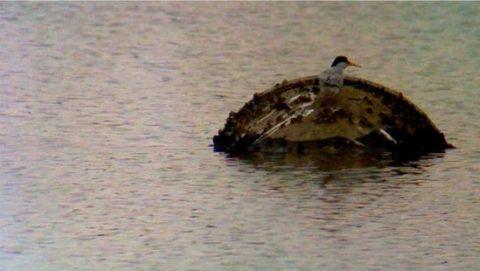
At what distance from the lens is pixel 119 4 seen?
136 feet

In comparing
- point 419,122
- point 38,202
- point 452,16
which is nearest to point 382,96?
point 419,122

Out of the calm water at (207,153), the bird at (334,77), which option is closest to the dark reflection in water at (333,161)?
the calm water at (207,153)

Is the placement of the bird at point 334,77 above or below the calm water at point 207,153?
above

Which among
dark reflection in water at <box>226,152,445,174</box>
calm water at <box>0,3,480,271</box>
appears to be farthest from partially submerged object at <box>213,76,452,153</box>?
calm water at <box>0,3,480,271</box>

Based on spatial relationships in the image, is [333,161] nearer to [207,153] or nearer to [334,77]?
[334,77]

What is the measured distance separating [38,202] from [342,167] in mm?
3377

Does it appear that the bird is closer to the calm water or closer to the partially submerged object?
the partially submerged object

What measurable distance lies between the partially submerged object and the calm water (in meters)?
0.21

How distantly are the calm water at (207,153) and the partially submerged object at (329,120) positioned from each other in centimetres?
21

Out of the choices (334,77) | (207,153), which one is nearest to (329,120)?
(334,77)

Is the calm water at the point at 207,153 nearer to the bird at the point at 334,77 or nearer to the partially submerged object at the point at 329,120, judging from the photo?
the partially submerged object at the point at 329,120

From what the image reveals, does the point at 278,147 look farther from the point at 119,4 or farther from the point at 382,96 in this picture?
the point at 119,4

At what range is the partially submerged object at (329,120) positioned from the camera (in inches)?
1003

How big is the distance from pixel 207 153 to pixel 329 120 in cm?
183
